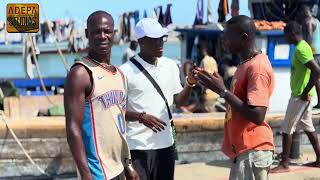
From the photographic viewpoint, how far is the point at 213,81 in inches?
127

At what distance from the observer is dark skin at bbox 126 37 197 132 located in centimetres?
361

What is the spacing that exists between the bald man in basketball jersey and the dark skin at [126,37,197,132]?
25.3 inches

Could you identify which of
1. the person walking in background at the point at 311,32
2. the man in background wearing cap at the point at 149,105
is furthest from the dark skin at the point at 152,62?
the person walking in background at the point at 311,32

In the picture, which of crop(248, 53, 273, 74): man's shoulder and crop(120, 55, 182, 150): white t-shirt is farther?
crop(120, 55, 182, 150): white t-shirt

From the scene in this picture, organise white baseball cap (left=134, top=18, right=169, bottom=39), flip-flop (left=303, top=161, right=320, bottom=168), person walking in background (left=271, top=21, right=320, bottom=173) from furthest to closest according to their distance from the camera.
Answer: flip-flop (left=303, top=161, right=320, bottom=168) < person walking in background (left=271, top=21, right=320, bottom=173) < white baseball cap (left=134, top=18, right=169, bottom=39)

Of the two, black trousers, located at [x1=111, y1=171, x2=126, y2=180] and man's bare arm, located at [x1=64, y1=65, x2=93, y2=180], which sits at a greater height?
man's bare arm, located at [x1=64, y1=65, x2=93, y2=180]

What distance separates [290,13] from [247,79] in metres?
8.68

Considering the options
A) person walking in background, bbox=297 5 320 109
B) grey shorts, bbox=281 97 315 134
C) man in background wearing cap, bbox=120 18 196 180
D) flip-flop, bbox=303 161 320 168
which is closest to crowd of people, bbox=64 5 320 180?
man in background wearing cap, bbox=120 18 196 180

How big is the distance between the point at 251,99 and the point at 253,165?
0.45 m

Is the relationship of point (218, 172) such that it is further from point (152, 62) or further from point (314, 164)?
point (152, 62)

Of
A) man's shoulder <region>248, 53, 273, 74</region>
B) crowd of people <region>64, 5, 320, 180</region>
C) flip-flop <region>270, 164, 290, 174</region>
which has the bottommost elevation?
flip-flop <region>270, 164, 290, 174</region>

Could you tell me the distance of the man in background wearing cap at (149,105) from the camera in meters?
3.76

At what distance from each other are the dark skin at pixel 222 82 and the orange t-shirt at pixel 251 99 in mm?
47

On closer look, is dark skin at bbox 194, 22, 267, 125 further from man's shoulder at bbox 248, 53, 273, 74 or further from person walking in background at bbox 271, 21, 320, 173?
person walking in background at bbox 271, 21, 320, 173
